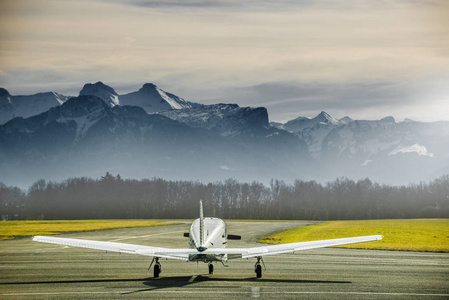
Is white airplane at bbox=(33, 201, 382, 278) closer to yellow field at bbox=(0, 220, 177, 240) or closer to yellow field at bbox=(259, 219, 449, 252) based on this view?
yellow field at bbox=(259, 219, 449, 252)

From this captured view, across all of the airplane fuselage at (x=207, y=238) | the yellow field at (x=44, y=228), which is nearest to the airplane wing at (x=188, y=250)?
the airplane fuselage at (x=207, y=238)

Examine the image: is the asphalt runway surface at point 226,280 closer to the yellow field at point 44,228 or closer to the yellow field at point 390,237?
the yellow field at point 390,237

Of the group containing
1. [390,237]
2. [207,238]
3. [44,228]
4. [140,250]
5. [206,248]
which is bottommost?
[390,237]

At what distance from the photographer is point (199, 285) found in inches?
890

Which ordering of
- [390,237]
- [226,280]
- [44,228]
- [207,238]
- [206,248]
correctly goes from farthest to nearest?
[44,228]
[390,237]
[226,280]
[207,238]
[206,248]

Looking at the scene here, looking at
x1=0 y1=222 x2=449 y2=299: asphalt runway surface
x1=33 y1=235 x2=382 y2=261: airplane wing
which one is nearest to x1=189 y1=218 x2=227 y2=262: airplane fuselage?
x1=33 y1=235 x2=382 y2=261: airplane wing

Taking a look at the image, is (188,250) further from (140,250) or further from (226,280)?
(226,280)

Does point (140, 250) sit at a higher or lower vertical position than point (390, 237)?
higher

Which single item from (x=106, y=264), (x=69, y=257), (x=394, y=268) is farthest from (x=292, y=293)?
(x=69, y=257)

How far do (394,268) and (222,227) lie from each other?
12.0 metres

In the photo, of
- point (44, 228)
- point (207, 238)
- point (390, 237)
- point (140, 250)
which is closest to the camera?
point (207, 238)

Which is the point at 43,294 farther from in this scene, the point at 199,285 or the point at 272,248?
the point at 272,248

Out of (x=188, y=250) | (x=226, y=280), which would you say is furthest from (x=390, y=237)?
(x=188, y=250)

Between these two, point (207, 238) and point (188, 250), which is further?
point (207, 238)
